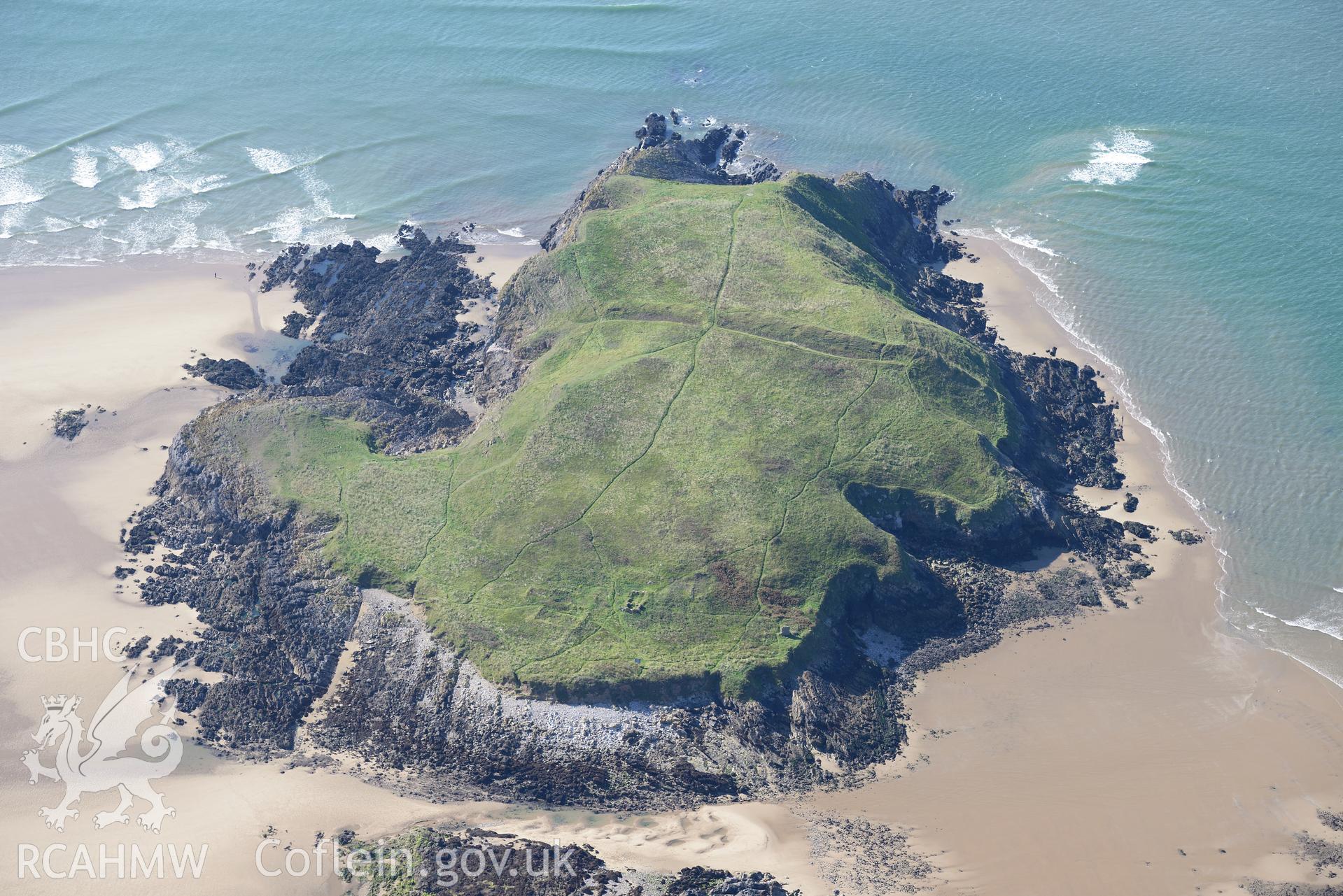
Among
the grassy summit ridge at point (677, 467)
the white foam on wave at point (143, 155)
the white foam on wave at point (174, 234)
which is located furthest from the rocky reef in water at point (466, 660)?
the white foam on wave at point (143, 155)

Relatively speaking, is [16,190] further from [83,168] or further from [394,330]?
[394,330]

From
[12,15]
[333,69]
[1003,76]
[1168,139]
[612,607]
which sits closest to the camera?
[612,607]

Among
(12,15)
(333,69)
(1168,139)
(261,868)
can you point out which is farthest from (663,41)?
(261,868)

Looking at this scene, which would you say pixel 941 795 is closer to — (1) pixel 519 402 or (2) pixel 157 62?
(1) pixel 519 402

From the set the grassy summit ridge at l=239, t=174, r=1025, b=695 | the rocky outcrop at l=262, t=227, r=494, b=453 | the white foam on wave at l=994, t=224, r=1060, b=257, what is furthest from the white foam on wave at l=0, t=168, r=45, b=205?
the white foam on wave at l=994, t=224, r=1060, b=257

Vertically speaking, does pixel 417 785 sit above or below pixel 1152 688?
below

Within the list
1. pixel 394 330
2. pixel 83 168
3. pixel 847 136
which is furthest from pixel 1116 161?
pixel 83 168

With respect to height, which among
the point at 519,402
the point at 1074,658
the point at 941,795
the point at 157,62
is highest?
the point at 157,62
